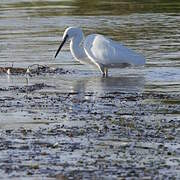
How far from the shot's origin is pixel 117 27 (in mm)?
24422

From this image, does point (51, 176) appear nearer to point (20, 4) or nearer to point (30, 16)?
point (30, 16)

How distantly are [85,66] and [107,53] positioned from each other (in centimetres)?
153

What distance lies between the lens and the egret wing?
15.8 meters

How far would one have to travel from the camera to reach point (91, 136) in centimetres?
1002

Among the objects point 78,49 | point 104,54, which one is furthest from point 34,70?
point 104,54

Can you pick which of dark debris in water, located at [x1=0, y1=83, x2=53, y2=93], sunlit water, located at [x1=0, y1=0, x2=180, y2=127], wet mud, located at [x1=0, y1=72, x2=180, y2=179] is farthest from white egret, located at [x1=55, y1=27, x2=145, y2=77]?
wet mud, located at [x1=0, y1=72, x2=180, y2=179]

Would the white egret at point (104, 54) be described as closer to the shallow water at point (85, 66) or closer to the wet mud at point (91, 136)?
the shallow water at point (85, 66)

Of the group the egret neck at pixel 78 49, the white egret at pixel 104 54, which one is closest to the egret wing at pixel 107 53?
the white egret at pixel 104 54

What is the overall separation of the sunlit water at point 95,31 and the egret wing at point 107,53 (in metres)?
0.28

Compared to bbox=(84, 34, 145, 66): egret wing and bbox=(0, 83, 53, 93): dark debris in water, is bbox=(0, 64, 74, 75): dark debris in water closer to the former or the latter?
bbox=(84, 34, 145, 66): egret wing

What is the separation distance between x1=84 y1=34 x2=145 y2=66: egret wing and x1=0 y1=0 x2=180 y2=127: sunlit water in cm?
28

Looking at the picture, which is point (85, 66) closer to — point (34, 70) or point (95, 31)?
point (34, 70)

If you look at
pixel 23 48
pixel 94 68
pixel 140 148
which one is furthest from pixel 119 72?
pixel 140 148

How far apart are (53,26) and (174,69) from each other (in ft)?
32.2
